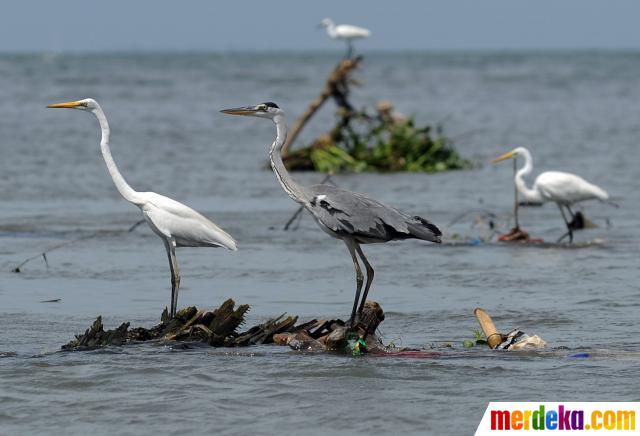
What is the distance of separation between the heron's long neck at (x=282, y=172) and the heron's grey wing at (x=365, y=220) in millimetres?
118

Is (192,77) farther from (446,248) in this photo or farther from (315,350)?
(315,350)

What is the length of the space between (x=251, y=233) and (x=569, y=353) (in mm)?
6572

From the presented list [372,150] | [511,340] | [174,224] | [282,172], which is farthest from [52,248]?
[372,150]

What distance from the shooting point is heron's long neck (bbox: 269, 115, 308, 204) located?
8.37 metres

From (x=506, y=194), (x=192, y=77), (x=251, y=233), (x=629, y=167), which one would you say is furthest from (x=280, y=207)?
(x=192, y=77)

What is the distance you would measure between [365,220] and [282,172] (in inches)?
29.1

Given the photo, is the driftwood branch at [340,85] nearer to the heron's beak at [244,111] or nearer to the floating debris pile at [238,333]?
the heron's beak at [244,111]

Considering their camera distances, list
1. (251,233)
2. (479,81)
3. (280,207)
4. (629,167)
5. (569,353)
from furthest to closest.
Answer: (479,81), (629,167), (280,207), (251,233), (569,353)

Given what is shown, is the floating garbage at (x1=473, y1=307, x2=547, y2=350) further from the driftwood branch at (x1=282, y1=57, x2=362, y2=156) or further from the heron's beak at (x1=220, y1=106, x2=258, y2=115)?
the driftwood branch at (x1=282, y1=57, x2=362, y2=156)

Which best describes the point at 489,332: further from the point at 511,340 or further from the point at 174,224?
the point at 174,224

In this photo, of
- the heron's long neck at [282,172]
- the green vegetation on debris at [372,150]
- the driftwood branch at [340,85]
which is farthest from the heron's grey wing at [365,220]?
the green vegetation on debris at [372,150]

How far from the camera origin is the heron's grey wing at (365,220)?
8.12m

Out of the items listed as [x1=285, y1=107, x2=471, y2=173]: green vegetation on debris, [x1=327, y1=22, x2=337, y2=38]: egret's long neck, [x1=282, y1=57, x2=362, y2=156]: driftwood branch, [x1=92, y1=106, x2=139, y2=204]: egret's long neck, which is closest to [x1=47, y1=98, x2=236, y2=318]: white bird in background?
[x1=92, y1=106, x2=139, y2=204]: egret's long neck

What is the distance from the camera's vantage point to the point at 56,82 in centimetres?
5722
